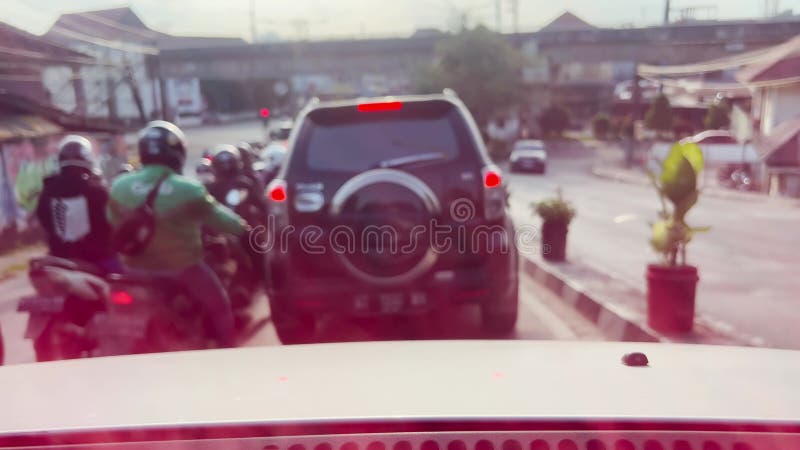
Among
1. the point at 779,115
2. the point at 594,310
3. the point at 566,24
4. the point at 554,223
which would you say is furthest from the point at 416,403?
the point at 566,24

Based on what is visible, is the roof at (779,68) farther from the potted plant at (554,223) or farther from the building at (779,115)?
the potted plant at (554,223)

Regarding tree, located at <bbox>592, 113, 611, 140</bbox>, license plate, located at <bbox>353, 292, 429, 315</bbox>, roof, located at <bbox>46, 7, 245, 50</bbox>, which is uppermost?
roof, located at <bbox>46, 7, 245, 50</bbox>

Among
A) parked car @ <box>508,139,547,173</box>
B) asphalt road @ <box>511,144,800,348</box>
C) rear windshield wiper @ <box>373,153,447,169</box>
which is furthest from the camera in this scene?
parked car @ <box>508,139,547,173</box>

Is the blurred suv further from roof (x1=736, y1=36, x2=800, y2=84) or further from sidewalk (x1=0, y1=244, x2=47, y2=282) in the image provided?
roof (x1=736, y1=36, x2=800, y2=84)

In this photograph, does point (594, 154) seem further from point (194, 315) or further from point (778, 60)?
point (194, 315)

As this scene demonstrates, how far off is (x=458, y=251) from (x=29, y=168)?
47.0 ft

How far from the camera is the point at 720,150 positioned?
2886 cm

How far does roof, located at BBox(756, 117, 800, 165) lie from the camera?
22.1 metres

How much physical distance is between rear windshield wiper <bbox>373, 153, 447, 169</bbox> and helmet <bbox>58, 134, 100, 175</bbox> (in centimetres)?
183

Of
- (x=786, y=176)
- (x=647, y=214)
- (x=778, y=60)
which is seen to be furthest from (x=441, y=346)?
(x=778, y=60)

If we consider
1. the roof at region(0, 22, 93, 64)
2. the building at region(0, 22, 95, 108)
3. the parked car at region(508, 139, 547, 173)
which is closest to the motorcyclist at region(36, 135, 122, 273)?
the roof at region(0, 22, 93, 64)

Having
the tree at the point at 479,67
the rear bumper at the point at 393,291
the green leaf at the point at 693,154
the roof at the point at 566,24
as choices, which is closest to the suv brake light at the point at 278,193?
the rear bumper at the point at 393,291

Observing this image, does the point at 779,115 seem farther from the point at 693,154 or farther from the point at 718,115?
the point at 693,154

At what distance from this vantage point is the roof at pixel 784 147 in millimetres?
22062
